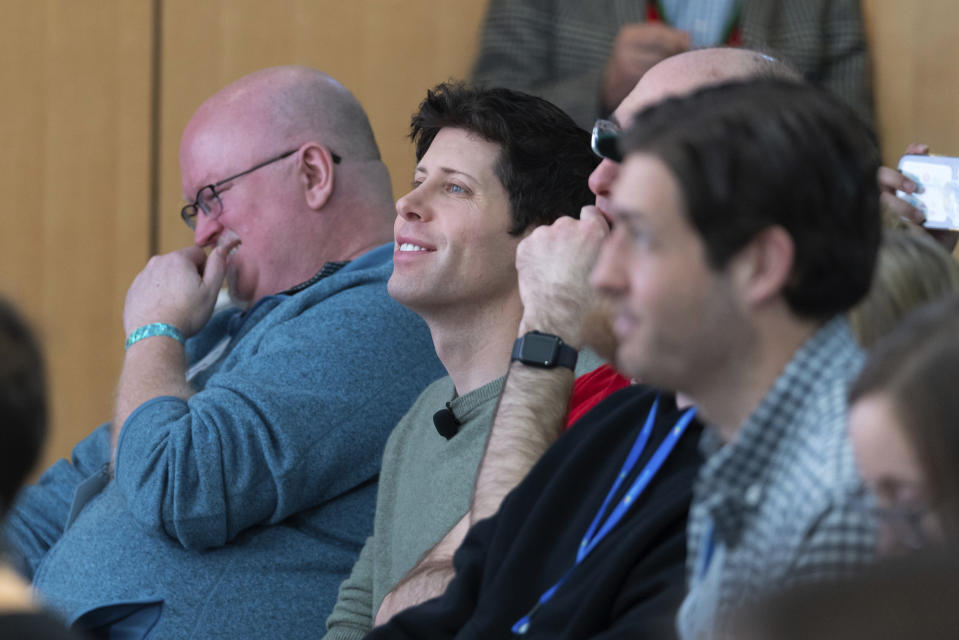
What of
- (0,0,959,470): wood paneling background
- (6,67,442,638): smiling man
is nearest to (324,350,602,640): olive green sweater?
(6,67,442,638): smiling man

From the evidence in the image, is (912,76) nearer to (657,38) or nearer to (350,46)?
(657,38)

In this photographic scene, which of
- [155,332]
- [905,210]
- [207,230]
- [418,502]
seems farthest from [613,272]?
[207,230]

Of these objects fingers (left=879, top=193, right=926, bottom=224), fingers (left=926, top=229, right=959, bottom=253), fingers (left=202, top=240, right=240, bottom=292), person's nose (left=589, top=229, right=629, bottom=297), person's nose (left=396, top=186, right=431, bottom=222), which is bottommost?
fingers (left=202, top=240, right=240, bottom=292)

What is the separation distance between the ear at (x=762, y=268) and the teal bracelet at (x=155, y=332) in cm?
138

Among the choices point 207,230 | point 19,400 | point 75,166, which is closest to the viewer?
point 19,400

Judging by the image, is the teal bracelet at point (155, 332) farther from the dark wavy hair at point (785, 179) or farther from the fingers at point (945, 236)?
the dark wavy hair at point (785, 179)

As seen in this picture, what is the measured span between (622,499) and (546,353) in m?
0.27

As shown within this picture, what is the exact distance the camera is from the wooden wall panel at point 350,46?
291 cm

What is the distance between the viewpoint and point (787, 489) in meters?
0.69

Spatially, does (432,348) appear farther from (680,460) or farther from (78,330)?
(78,330)

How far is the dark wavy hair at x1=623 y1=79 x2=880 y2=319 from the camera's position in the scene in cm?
70

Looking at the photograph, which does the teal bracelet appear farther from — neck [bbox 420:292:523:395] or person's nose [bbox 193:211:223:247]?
neck [bbox 420:292:523:395]

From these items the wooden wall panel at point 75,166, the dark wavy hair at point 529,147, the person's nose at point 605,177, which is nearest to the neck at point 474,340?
the dark wavy hair at point 529,147

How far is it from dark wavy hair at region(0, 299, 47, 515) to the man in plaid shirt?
336mm
